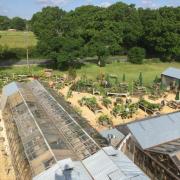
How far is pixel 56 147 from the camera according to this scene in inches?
544

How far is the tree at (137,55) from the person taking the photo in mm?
46156

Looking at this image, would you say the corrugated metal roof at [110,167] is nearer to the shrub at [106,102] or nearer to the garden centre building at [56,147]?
the garden centre building at [56,147]

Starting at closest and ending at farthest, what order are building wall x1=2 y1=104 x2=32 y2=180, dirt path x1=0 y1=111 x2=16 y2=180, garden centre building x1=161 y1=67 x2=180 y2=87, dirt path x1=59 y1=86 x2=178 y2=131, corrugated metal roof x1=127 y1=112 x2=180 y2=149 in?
Answer: building wall x1=2 y1=104 x2=32 y2=180 < corrugated metal roof x1=127 y1=112 x2=180 y2=149 < dirt path x1=0 y1=111 x2=16 y2=180 < dirt path x1=59 y1=86 x2=178 y2=131 < garden centre building x1=161 y1=67 x2=180 y2=87

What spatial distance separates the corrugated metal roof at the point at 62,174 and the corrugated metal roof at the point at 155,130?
12.5ft

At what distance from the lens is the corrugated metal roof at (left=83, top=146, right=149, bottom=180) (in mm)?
11742

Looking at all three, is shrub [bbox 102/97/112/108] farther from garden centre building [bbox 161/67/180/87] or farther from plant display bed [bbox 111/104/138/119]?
garden centre building [bbox 161/67/180/87]

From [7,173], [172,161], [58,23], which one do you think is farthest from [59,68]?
[172,161]

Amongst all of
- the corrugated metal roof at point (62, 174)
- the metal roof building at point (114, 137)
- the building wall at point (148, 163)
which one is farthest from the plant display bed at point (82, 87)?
the corrugated metal roof at point (62, 174)

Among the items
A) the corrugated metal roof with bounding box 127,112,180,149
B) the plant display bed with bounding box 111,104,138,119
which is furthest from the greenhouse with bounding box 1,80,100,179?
the plant display bed with bounding box 111,104,138,119

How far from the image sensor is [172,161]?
13.1 m

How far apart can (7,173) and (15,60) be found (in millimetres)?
33116

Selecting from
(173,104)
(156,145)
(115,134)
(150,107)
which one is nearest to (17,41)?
(173,104)

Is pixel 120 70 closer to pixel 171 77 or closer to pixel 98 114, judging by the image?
pixel 171 77

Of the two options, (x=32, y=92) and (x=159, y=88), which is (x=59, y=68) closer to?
(x=159, y=88)
